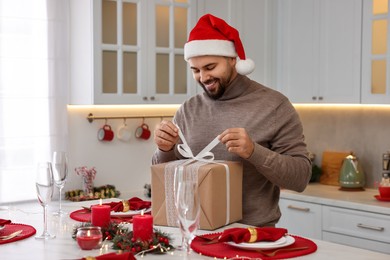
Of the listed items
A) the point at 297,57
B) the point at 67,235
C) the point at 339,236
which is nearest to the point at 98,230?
the point at 67,235

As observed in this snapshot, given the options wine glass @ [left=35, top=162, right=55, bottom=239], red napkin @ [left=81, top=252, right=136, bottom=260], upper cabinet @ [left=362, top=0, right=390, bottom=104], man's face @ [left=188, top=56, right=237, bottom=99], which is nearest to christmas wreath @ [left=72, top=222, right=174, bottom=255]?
red napkin @ [left=81, top=252, right=136, bottom=260]

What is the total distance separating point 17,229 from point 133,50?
2079 millimetres

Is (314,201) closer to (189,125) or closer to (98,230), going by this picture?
(189,125)

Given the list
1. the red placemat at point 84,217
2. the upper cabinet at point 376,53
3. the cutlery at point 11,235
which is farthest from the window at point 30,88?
the upper cabinet at point 376,53

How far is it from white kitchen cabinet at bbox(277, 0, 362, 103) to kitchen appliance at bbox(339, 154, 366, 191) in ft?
1.37

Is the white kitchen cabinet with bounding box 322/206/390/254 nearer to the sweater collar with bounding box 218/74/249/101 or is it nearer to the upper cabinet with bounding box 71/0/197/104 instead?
the upper cabinet with bounding box 71/0/197/104

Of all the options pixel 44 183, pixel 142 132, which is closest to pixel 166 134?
pixel 44 183

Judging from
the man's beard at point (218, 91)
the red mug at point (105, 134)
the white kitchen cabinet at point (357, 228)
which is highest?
the man's beard at point (218, 91)

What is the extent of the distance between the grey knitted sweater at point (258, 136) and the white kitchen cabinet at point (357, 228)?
138cm

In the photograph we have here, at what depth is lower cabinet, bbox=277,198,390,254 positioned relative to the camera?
3.78 m

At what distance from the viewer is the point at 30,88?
3930 mm

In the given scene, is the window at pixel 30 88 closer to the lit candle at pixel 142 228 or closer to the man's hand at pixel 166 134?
the man's hand at pixel 166 134

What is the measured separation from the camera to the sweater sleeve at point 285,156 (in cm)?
235

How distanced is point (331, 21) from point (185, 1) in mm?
974
